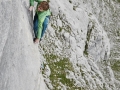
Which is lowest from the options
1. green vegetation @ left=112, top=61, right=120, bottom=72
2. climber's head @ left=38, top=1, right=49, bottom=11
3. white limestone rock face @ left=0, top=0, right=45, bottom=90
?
green vegetation @ left=112, top=61, right=120, bottom=72

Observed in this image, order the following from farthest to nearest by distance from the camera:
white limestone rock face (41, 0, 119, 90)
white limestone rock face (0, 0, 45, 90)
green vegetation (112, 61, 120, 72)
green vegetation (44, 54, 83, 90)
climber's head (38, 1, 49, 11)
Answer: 1. green vegetation (112, 61, 120, 72)
2. white limestone rock face (41, 0, 119, 90)
3. green vegetation (44, 54, 83, 90)
4. climber's head (38, 1, 49, 11)
5. white limestone rock face (0, 0, 45, 90)

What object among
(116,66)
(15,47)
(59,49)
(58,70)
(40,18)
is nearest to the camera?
(15,47)

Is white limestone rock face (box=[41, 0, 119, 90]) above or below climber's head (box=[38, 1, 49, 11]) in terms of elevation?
below

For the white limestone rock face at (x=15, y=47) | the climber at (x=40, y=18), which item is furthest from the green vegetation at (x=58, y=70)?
the white limestone rock face at (x=15, y=47)

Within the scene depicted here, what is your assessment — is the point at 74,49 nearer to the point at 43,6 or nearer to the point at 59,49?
the point at 59,49

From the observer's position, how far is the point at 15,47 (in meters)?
11.7

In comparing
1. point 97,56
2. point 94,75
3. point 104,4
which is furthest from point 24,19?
point 104,4

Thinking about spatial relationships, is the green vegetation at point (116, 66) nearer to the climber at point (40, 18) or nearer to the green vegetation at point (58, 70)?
the green vegetation at point (58, 70)

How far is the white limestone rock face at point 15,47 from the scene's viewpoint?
437 inches

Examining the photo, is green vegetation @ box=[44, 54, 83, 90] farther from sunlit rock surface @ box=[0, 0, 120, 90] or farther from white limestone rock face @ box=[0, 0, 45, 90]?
white limestone rock face @ box=[0, 0, 45, 90]

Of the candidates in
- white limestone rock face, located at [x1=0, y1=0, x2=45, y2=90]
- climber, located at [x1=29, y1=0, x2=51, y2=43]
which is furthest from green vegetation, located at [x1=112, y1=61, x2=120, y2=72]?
white limestone rock face, located at [x1=0, y1=0, x2=45, y2=90]

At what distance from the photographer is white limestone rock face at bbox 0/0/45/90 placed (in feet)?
36.4

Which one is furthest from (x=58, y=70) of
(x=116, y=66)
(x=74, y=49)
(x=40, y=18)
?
(x=116, y=66)

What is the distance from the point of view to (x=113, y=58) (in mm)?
71938
